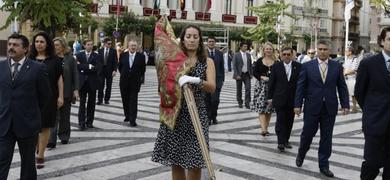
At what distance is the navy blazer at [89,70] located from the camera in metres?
10.3

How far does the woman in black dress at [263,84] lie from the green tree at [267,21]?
135 ft

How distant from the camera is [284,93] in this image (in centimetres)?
856

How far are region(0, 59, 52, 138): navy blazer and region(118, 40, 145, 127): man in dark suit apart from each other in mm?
5269

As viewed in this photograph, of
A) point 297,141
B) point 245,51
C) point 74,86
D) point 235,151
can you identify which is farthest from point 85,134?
point 245,51

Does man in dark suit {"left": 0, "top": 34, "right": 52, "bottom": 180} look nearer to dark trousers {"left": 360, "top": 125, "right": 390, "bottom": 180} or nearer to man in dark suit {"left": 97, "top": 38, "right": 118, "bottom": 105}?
dark trousers {"left": 360, "top": 125, "right": 390, "bottom": 180}

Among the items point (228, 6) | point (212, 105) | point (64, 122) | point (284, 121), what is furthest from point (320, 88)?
point (228, 6)

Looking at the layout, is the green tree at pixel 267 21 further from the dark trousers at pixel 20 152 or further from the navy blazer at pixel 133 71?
the dark trousers at pixel 20 152

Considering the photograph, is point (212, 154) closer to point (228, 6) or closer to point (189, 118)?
point (189, 118)

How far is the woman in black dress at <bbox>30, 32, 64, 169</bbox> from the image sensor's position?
671cm

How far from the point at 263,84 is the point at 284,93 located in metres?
1.34

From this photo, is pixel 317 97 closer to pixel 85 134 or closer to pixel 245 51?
pixel 85 134

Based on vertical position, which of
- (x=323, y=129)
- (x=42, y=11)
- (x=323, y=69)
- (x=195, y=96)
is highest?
(x=42, y=11)

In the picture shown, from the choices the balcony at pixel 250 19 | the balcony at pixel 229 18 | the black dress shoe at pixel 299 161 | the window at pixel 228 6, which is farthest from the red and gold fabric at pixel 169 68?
the balcony at pixel 250 19

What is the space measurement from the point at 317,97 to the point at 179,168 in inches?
109
